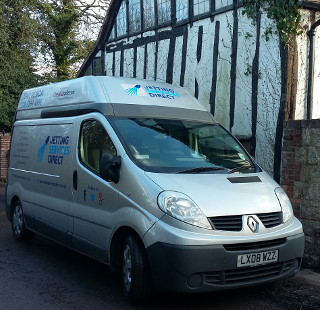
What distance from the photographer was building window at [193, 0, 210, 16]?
10.7 metres

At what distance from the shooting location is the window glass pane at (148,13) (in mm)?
12648

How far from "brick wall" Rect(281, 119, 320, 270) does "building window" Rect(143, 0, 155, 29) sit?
7001mm

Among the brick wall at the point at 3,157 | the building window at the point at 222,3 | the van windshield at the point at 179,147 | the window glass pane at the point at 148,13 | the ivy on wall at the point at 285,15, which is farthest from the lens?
the brick wall at the point at 3,157

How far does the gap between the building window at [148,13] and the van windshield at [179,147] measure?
24.2 feet

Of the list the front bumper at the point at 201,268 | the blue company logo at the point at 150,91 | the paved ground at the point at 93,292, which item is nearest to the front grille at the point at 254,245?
the front bumper at the point at 201,268

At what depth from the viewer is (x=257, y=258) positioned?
14.8 ft

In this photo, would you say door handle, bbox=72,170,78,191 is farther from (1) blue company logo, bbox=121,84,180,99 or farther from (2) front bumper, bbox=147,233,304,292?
(2) front bumper, bbox=147,233,304,292

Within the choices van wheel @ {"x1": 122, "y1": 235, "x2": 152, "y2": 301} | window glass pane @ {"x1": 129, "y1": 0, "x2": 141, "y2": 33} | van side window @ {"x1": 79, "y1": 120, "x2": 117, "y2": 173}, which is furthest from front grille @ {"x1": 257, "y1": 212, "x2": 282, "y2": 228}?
window glass pane @ {"x1": 129, "y1": 0, "x2": 141, "y2": 33}

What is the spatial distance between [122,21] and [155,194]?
10.4 meters

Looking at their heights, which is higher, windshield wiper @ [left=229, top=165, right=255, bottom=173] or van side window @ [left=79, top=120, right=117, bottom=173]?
van side window @ [left=79, top=120, right=117, bottom=173]

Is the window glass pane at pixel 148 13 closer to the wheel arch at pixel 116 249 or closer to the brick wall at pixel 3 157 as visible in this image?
the wheel arch at pixel 116 249

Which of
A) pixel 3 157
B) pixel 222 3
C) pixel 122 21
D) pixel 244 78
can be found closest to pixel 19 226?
pixel 244 78

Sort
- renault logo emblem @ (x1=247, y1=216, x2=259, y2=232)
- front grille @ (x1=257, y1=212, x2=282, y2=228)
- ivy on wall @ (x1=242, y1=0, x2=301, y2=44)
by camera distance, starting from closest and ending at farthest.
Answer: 1. renault logo emblem @ (x1=247, y1=216, x2=259, y2=232)
2. front grille @ (x1=257, y1=212, x2=282, y2=228)
3. ivy on wall @ (x1=242, y1=0, x2=301, y2=44)

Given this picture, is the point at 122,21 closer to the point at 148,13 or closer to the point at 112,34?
the point at 112,34
